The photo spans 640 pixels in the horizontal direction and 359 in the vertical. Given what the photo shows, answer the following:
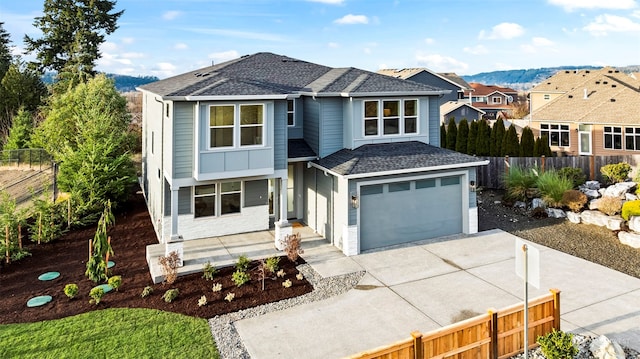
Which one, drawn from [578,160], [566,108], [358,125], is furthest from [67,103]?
[566,108]

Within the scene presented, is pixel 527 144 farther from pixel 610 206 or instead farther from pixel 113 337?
pixel 113 337

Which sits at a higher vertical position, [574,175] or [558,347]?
[574,175]

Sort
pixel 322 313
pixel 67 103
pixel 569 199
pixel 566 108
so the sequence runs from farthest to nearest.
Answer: pixel 566 108 < pixel 67 103 < pixel 569 199 < pixel 322 313

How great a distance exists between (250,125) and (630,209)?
42.2ft

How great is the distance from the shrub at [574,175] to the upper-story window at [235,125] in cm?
1351

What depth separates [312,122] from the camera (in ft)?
47.7

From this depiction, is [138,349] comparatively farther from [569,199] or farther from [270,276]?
[569,199]

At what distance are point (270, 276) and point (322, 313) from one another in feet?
7.58

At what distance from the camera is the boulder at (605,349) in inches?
247

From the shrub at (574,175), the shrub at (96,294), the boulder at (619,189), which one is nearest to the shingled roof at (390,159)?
the boulder at (619,189)

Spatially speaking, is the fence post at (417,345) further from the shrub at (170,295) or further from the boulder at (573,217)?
A: the boulder at (573,217)

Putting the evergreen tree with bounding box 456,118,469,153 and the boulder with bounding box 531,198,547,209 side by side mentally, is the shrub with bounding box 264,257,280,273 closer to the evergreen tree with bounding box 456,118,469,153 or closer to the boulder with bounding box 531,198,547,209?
the boulder with bounding box 531,198,547,209

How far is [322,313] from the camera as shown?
853cm

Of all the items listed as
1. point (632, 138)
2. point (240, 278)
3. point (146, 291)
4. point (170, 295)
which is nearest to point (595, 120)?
point (632, 138)
